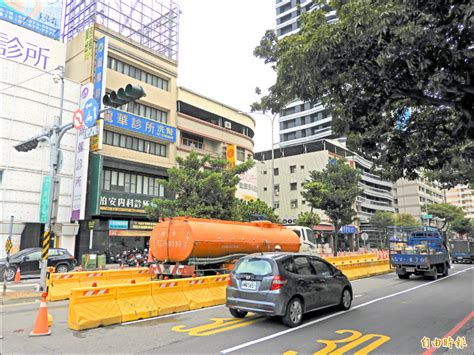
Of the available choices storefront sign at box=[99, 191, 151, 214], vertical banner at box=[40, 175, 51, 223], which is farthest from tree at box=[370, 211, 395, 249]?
vertical banner at box=[40, 175, 51, 223]

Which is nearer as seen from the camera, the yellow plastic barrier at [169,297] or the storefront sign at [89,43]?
the yellow plastic barrier at [169,297]

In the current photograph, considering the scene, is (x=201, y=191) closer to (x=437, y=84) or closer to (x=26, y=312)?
(x=26, y=312)

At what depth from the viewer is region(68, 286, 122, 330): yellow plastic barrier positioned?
26.3 feet

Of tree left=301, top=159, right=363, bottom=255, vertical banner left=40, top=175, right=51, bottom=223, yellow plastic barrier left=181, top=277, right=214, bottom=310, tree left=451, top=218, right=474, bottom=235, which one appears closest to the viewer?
yellow plastic barrier left=181, top=277, right=214, bottom=310

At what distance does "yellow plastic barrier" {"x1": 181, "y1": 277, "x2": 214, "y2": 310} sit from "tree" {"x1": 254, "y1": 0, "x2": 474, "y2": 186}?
18.2 feet

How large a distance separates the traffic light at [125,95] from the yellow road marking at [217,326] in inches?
226

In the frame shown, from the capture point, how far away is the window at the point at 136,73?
108 feet

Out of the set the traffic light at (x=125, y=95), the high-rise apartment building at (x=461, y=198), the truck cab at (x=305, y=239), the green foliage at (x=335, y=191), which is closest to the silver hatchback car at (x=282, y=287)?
the traffic light at (x=125, y=95)

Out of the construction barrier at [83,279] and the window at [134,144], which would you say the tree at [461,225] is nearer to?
the window at [134,144]

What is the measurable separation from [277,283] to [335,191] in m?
27.0

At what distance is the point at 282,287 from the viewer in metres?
8.14

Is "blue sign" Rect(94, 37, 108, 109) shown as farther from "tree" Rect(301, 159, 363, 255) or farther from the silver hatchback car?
the silver hatchback car

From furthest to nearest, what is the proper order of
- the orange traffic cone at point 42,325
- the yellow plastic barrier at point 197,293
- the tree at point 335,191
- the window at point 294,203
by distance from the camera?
the window at point 294,203
the tree at point 335,191
the yellow plastic barrier at point 197,293
the orange traffic cone at point 42,325

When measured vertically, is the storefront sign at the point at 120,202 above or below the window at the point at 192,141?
below
